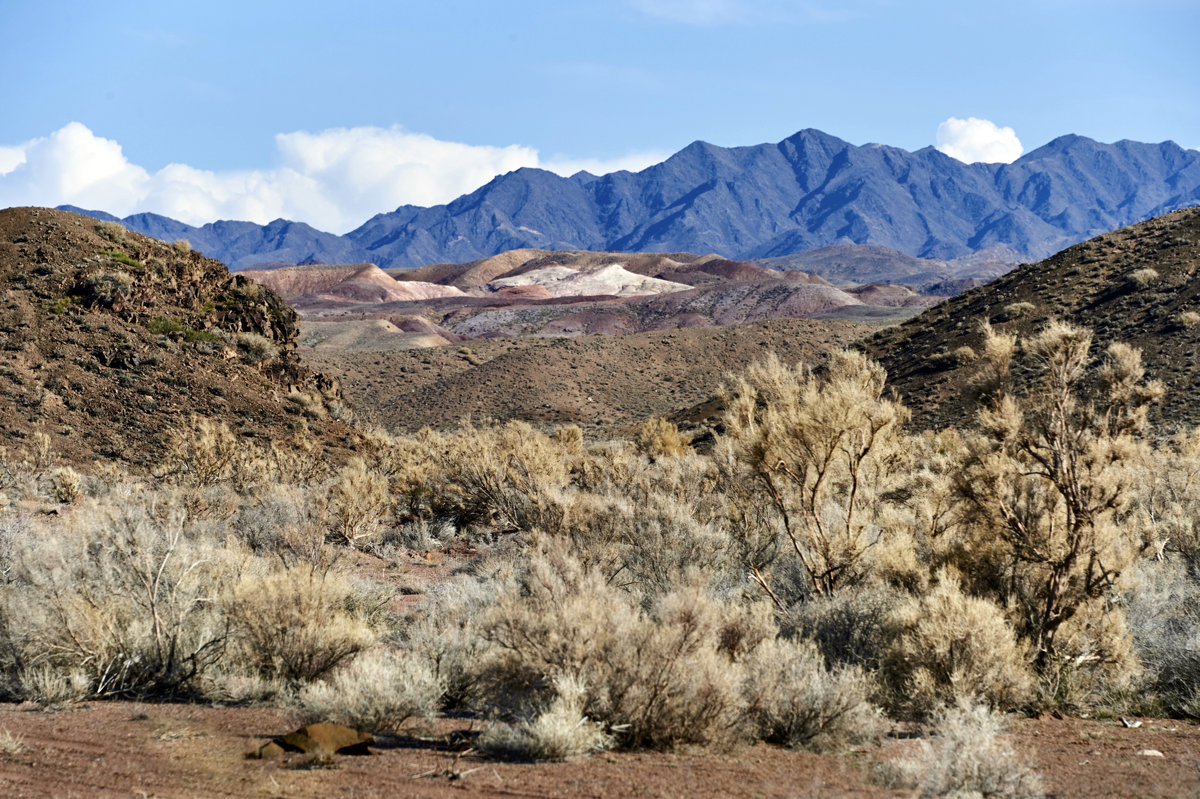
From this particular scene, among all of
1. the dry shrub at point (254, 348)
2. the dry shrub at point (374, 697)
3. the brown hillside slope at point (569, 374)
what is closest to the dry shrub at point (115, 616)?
the dry shrub at point (374, 697)

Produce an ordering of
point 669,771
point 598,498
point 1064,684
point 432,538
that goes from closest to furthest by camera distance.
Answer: point 669,771 → point 1064,684 → point 598,498 → point 432,538

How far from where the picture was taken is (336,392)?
3353 centimetres

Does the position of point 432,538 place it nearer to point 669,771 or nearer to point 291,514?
point 291,514

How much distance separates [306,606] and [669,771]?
4201mm

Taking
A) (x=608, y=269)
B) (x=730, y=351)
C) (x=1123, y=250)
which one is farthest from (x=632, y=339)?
(x=608, y=269)

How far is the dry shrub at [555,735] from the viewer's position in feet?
21.7

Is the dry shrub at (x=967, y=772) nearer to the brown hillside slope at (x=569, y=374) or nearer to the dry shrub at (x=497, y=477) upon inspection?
the dry shrub at (x=497, y=477)

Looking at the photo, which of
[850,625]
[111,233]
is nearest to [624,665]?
[850,625]

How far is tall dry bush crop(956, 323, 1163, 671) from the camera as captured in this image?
832 centimetres

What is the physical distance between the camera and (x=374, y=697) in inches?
290

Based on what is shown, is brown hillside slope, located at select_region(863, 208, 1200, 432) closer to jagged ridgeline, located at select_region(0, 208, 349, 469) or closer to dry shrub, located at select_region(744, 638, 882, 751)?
jagged ridgeline, located at select_region(0, 208, 349, 469)

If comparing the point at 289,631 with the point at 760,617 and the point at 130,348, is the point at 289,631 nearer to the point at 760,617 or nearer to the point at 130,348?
the point at 760,617

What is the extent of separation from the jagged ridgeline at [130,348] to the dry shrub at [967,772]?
22.5m

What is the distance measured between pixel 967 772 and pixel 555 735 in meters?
2.84
